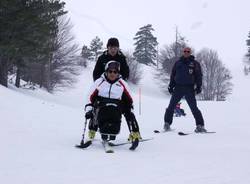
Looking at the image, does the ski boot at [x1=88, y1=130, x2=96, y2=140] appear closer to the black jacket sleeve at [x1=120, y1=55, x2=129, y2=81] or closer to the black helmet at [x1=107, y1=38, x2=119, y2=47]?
the black jacket sleeve at [x1=120, y1=55, x2=129, y2=81]

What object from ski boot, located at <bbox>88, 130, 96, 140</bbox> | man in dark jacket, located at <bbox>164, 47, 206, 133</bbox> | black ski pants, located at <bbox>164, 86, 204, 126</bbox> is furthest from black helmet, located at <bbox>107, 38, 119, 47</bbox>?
black ski pants, located at <bbox>164, 86, 204, 126</bbox>

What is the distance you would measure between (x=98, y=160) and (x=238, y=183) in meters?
1.91

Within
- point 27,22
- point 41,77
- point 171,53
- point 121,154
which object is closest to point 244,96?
point 171,53

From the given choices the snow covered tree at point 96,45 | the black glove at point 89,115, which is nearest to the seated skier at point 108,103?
the black glove at point 89,115

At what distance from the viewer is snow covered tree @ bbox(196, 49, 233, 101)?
209 feet

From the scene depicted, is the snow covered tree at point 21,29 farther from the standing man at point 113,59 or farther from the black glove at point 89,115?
the black glove at point 89,115

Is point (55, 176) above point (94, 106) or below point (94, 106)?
below

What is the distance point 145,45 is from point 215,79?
15121mm

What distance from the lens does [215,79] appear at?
2564 inches

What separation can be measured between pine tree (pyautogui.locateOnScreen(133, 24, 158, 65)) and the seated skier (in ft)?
219

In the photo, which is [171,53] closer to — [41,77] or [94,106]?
[41,77]

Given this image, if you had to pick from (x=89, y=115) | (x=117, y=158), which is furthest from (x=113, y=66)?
(x=117, y=158)

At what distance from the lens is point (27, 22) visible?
764 inches

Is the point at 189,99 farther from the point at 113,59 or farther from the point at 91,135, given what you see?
the point at 91,135
